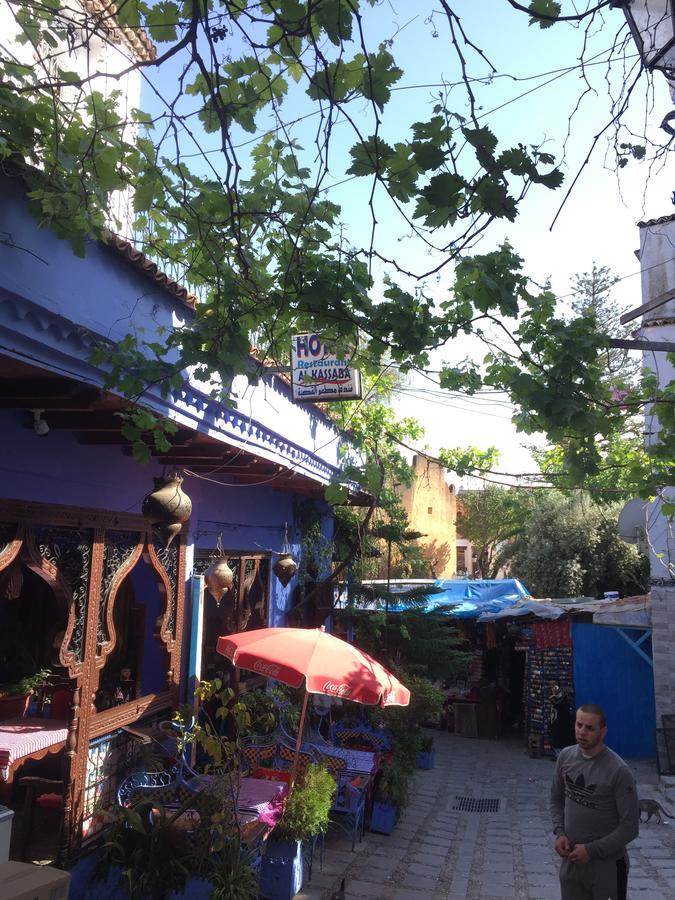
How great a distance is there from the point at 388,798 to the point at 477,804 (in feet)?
7.60

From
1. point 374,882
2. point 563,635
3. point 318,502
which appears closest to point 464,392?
point 374,882

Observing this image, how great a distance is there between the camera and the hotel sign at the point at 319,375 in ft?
25.2

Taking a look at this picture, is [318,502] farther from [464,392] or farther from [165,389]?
[165,389]

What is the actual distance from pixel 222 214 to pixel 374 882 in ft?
19.5

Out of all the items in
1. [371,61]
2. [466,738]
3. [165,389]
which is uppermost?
[371,61]

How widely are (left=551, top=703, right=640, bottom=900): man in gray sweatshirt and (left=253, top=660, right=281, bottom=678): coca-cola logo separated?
2.53 metres

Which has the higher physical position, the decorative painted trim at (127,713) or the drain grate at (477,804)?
the decorative painted trim at (127,713)

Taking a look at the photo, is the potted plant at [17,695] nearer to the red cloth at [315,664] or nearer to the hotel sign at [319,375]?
the red cloth at [315,664]

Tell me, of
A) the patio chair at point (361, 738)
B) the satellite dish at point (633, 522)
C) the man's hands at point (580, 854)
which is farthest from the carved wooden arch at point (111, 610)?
the satellite dish at point (633, 522)

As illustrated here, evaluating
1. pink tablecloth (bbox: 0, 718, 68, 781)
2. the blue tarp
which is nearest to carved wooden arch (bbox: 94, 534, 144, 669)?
pink tablecloth (bbox: 0, 718, 68, 781)

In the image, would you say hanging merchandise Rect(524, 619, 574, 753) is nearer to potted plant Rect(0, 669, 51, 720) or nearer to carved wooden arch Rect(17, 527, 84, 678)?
potted plant Rect(0, 669, 51, 720)

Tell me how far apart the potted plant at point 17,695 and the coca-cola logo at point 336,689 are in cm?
245

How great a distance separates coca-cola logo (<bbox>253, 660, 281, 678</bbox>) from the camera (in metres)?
6.14

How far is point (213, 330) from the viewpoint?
413 centimetres
